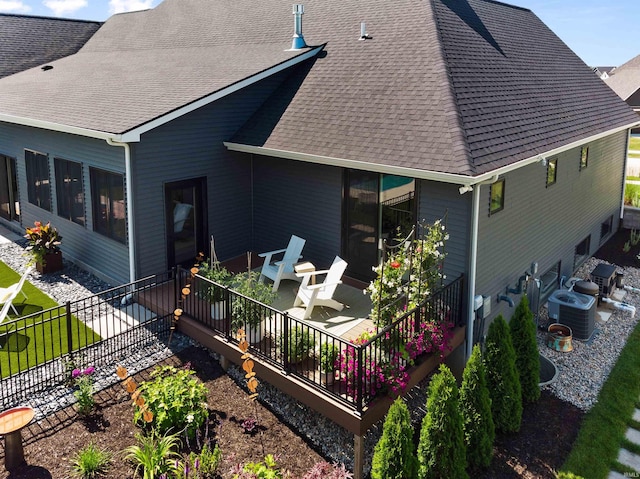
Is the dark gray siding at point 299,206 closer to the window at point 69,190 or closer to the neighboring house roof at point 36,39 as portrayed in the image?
the window at point 69,190

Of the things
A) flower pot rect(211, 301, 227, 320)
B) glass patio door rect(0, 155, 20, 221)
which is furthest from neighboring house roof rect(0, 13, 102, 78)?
flower pot rect(211, 301, 227, 320)

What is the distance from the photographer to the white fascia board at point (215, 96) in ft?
29.0

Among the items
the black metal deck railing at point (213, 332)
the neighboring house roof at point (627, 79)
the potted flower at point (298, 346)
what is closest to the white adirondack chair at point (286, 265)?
the black metal deck railing at point (213, 332)

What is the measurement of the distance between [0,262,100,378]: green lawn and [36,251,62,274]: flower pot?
737 mm

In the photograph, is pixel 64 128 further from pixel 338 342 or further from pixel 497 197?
pixel 497 197

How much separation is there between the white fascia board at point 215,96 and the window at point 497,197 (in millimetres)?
5113

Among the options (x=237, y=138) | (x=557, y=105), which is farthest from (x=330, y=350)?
(x=557, y=105)

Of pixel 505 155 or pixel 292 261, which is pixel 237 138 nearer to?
pixel 292 261

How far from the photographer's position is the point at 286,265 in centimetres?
988

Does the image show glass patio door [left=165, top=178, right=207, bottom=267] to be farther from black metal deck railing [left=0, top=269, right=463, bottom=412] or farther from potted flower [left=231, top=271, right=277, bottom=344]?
potted flower [left=231, top=271, right=277, bottom=344]

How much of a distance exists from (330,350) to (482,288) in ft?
10.3

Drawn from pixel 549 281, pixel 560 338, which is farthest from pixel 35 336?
pixel 549 281

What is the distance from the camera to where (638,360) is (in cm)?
948

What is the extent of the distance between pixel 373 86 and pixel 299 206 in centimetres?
264
